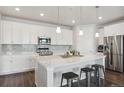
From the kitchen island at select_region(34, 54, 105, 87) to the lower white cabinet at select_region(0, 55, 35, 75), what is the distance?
1631 mm

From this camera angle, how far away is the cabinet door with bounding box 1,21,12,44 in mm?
4191

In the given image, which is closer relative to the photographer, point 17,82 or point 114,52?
point 17,82

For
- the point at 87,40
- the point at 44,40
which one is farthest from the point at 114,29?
the point at 44,40

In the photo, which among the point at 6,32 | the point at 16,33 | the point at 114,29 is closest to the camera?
the point at 6,32

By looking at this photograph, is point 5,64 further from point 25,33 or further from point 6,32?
point 25,33

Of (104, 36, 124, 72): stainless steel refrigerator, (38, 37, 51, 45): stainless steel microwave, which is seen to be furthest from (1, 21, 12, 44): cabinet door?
(104, 36, 124, 72): stainless steel refrigerator

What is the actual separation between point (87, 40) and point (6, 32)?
432 cm

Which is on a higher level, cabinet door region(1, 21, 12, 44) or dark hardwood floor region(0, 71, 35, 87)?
cabinet door region(1, 21, 12, 44)

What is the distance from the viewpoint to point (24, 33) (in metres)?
4.63

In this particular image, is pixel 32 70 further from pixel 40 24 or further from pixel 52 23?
pixel 52 23

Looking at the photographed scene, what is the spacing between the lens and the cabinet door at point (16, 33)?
4383mm

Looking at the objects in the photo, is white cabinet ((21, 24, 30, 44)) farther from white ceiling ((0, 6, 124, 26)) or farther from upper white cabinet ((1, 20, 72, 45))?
white ceiling ((0, 6, 124, 26))

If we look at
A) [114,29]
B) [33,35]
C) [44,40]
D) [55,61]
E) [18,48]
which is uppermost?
[114,29]

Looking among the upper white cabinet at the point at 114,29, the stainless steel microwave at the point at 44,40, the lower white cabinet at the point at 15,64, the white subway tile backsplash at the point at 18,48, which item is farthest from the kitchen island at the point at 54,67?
the white subway tile backsplash at the point at 18,48
